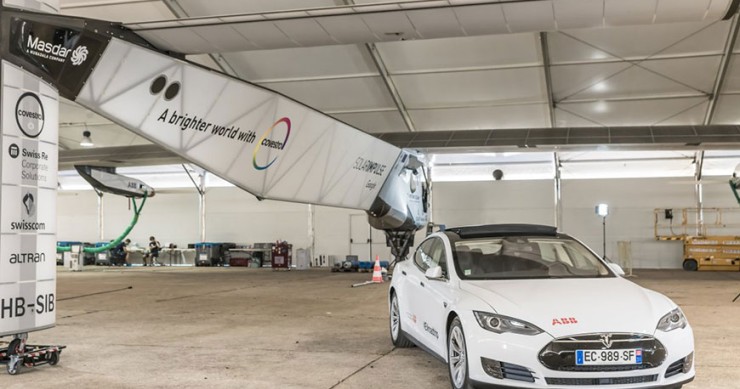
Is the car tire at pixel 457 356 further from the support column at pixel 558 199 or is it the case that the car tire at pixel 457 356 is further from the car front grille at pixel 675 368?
the support column at pixel 558 199

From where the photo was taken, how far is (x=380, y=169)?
41.2 feet

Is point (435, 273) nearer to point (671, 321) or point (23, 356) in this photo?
point (671, 321)

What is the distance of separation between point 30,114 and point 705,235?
23.9m

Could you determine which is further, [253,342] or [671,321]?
[253,342]

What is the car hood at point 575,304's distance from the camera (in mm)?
4461

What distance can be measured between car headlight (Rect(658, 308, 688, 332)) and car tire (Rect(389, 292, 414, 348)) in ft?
9.97

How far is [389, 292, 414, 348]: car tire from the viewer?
7.16 metres

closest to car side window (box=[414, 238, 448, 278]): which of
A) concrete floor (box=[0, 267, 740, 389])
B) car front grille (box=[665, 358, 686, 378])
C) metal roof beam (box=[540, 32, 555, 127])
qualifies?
concrete floor (box=[0, 267, 740, 389])

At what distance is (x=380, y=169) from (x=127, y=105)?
21.3 ft

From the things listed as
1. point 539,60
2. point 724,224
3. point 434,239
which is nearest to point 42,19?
point 434,239

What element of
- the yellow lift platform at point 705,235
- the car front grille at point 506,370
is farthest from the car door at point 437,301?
the yellow lift platform at point 705,235

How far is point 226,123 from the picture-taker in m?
7.86

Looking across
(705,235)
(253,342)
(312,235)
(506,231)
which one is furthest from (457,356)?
(312,235)

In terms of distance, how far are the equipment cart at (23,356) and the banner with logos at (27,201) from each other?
0.21 m
